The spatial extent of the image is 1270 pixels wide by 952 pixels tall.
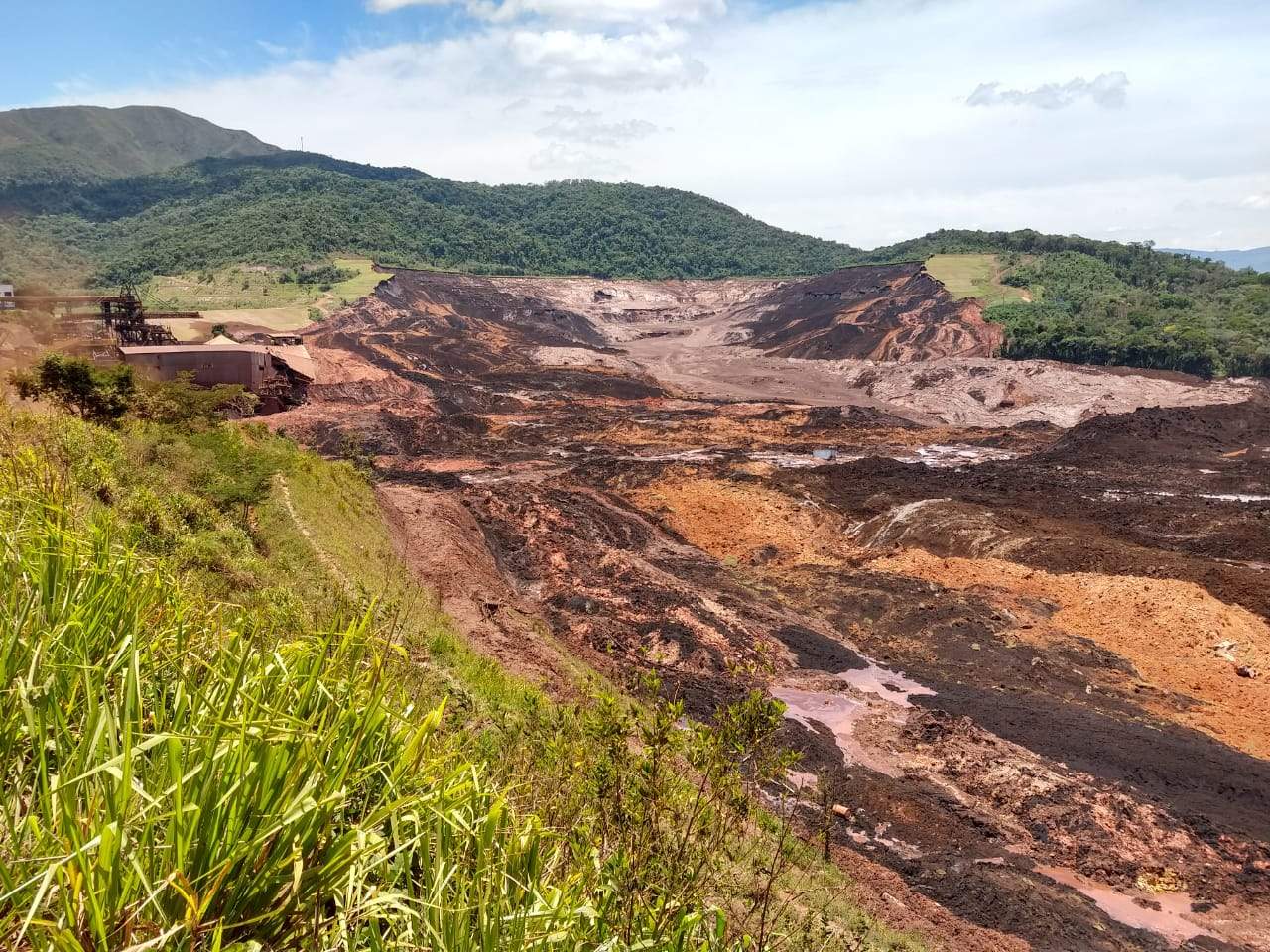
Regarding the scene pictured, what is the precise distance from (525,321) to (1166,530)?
210 feet

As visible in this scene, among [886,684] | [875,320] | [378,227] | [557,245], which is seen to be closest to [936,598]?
[886,684]

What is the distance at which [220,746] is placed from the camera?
2.14 meters

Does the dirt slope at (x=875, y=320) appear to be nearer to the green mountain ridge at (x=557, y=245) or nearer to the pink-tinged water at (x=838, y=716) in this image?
the green mountain ridge at (x=557, y=245)

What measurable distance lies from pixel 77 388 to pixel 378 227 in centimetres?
10938

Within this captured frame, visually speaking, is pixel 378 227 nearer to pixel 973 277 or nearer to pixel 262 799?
pixel 973 277

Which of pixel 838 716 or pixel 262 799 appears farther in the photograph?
pixel 838 716

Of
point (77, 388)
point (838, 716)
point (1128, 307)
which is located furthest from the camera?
point (1128, 307)

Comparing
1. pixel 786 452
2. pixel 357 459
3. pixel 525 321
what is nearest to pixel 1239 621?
pixel 786 452

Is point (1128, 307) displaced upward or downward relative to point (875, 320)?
upward

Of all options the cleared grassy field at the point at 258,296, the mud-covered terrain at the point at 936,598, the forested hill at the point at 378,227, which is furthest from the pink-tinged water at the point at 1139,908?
the forested hill at the point at 378,227

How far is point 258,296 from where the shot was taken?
71438 mm

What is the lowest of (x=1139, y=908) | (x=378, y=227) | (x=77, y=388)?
(x=1139, y=908)

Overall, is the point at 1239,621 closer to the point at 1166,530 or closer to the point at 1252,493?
the point at 1166,530

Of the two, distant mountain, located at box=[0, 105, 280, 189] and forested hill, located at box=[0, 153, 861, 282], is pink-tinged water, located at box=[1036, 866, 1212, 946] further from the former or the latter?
distant mountain, located at box=[0, 105, 280, 189]
